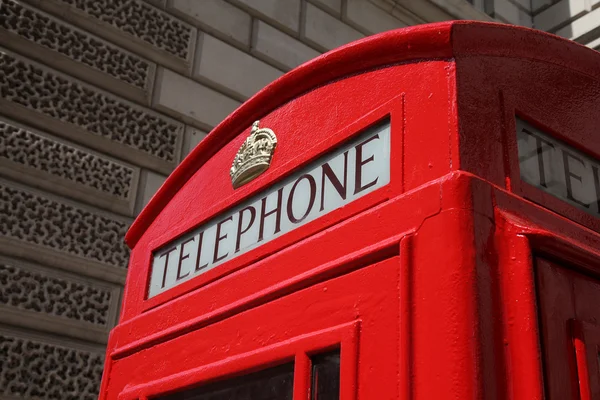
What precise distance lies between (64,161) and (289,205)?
6.69ft

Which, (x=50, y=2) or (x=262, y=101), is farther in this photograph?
(x=50, y=2)

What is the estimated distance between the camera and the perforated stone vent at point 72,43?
2949 mm

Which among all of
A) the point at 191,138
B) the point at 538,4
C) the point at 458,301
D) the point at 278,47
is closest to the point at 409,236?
the point at 458,301

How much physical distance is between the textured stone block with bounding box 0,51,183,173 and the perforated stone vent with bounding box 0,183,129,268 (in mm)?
329

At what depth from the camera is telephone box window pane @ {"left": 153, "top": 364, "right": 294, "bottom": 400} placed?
932 millimetres

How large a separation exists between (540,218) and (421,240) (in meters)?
0.16

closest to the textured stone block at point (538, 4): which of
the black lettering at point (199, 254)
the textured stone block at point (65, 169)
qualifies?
the textured stone block at point (65, 169)

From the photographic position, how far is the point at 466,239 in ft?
2.55

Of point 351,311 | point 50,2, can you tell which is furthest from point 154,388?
point 50,2

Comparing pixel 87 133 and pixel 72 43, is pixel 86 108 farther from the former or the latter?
pixel 72 43

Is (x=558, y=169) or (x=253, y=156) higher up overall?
(x=253, y=156)

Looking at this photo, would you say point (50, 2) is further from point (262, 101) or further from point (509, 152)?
point (509, 152)

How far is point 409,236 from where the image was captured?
32.7 inches

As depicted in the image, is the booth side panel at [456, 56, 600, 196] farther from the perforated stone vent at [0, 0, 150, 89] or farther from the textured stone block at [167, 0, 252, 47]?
the textured stone block at [167, 0, 252, 47]
